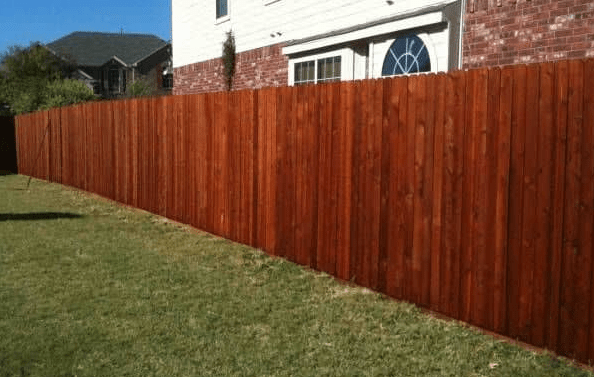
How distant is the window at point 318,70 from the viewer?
10531mm

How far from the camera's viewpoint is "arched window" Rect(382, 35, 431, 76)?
27.9 ft

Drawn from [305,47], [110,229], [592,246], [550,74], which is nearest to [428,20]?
[305,47]

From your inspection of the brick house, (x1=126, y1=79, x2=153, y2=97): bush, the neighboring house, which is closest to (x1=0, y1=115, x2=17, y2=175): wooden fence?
the brick house

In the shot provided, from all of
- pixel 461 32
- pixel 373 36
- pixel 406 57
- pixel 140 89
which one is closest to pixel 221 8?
pixel 373 36

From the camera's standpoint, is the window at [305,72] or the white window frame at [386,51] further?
the window at [305,72]

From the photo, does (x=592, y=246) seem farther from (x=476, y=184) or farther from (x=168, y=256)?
(x=168, y=256)

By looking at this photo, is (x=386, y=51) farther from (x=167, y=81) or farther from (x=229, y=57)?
(x=167, y=81)

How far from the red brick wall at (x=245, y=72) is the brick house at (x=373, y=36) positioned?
0.02m

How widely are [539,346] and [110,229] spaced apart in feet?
22.2

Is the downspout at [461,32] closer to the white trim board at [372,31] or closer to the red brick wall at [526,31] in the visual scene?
the red brick wall at [526,31]

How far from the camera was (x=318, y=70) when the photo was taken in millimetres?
10992

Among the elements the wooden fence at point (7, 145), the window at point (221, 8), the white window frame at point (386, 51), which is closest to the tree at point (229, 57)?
the window at point (221, 8)

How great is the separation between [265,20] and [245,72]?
4.26ft

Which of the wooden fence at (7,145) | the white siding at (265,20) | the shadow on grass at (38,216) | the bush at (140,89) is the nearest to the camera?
the white siding at (265,20)
